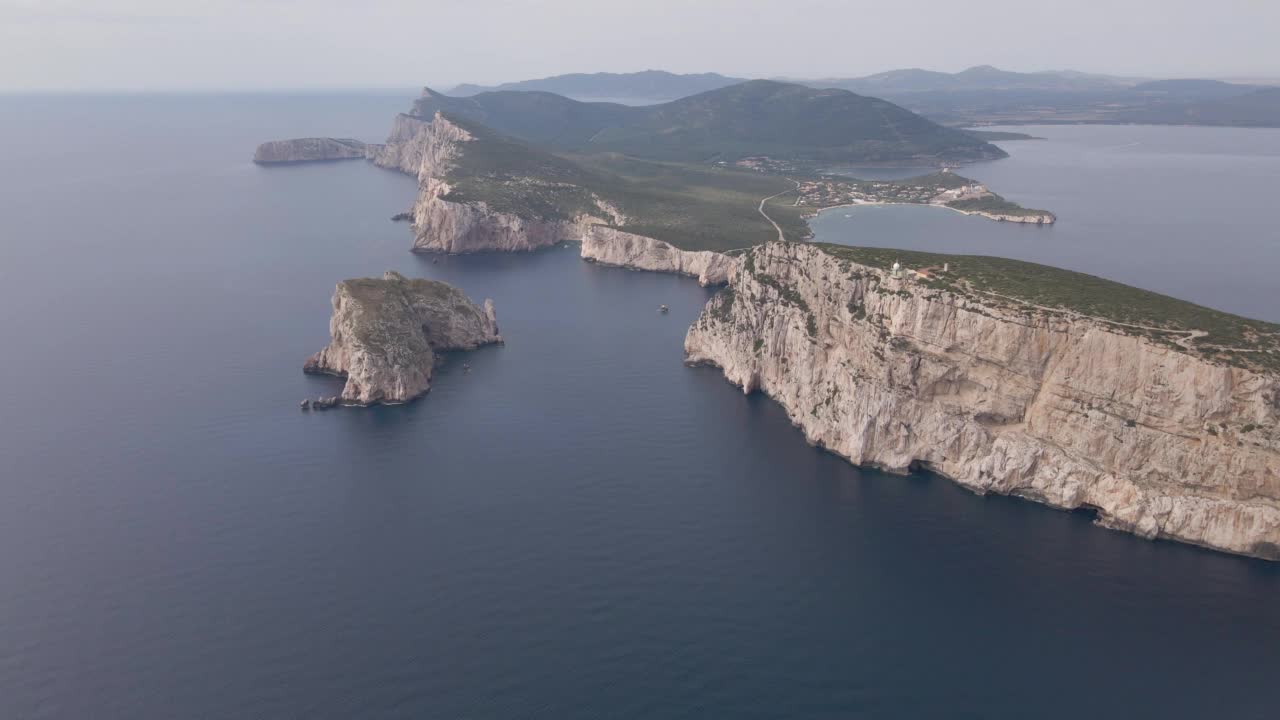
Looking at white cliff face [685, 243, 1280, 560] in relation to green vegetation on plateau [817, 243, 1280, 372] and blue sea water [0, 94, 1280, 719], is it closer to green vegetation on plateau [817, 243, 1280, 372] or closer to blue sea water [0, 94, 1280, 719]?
green vegetation on plateau [817, 243, 1280, 372]

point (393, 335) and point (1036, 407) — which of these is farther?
point (393, 335)

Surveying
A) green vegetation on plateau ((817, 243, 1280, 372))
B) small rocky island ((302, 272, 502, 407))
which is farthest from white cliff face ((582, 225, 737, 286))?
green vegetation on plateau ((817, 243, 1280, 372))

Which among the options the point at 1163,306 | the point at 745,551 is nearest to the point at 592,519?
the point at 745,551

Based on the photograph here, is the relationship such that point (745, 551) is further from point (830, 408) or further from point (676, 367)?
point (676, 367)

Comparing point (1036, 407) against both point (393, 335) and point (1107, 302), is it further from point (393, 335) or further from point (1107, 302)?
point (393, 335)

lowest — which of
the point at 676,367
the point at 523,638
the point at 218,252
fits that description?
the point at 523,638

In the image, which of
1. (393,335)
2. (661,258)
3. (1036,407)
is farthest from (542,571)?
(661,258)

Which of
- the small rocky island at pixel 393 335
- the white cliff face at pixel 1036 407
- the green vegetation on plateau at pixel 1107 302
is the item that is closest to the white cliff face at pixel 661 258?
the small rocky island at pixel 393 335
